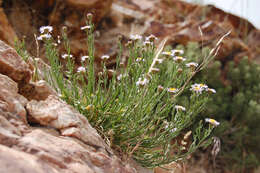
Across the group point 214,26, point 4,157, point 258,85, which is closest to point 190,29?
point 214,26

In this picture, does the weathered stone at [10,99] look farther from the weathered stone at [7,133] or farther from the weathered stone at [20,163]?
the weathered stone at [20,163]

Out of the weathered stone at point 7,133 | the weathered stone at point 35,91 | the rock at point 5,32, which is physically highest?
the weathered stone at point 7,133

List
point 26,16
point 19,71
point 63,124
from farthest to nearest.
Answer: point 26,16 → point 19,71 → point 63,124

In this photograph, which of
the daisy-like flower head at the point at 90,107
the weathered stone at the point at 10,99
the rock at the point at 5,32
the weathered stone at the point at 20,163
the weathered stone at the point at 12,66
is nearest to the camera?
the weathered stone at the point at 20,163

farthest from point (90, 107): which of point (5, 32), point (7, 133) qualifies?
point (5, 32)

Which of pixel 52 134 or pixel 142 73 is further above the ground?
pixel 142 73

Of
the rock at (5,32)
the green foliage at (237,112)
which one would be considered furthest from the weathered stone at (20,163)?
the green foliage at (237,112)

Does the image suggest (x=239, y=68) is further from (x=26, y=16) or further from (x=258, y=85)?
(x=26, y=16)

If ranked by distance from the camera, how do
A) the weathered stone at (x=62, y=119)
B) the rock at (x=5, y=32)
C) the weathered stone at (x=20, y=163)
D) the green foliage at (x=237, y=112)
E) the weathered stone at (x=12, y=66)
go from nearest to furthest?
the weathered stone at (x=20, y=163) < the weathered stone at (x=62, y=119) < the weathered stone at (x=12, y=66) < the rock at (x=5, y=32) < the green foliage at (x=237, y=112)

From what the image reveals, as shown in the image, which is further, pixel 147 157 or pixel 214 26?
pixel 214 26
